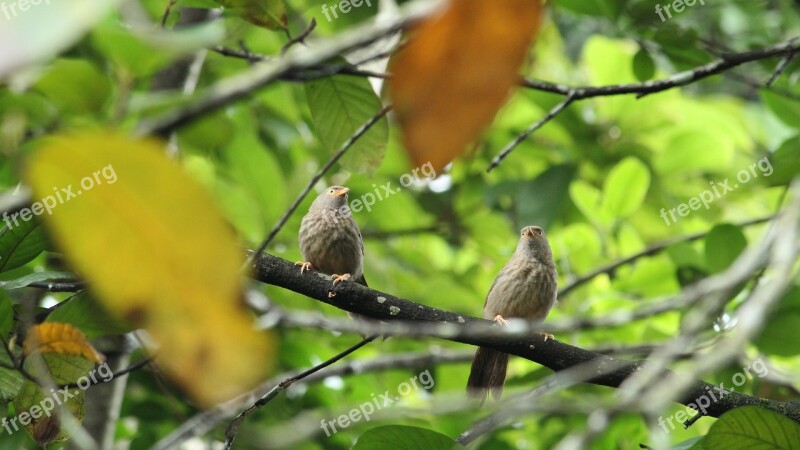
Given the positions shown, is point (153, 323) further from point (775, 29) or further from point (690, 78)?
point (775, 29)

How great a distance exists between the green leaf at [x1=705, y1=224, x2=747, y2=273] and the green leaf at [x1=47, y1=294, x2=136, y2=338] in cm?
252

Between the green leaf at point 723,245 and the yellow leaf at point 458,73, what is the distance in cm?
329

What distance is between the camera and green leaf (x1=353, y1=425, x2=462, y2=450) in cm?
252

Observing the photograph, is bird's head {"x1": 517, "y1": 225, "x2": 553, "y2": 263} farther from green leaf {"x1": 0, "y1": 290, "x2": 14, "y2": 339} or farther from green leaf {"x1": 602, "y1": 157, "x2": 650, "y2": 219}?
green leaf {"x1": 0, "y1": 290, "x2": 14, "y2": 339}

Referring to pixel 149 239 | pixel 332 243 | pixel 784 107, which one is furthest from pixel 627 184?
pixel 149 239

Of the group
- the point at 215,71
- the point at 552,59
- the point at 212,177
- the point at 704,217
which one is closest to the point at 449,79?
the point at 212,177

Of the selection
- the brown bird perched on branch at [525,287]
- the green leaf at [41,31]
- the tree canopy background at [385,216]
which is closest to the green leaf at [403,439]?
the tree canopy background at [385,216]

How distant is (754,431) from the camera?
229 centimetres

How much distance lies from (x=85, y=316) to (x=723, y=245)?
2.68 m

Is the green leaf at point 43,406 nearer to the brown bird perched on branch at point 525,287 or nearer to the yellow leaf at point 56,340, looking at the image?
the yellow leaf at point 56,340

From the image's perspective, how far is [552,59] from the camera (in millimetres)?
7875

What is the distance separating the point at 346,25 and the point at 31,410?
1.82 m

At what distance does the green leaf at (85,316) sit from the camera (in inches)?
107

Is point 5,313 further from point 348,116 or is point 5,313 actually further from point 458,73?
point 458,73
